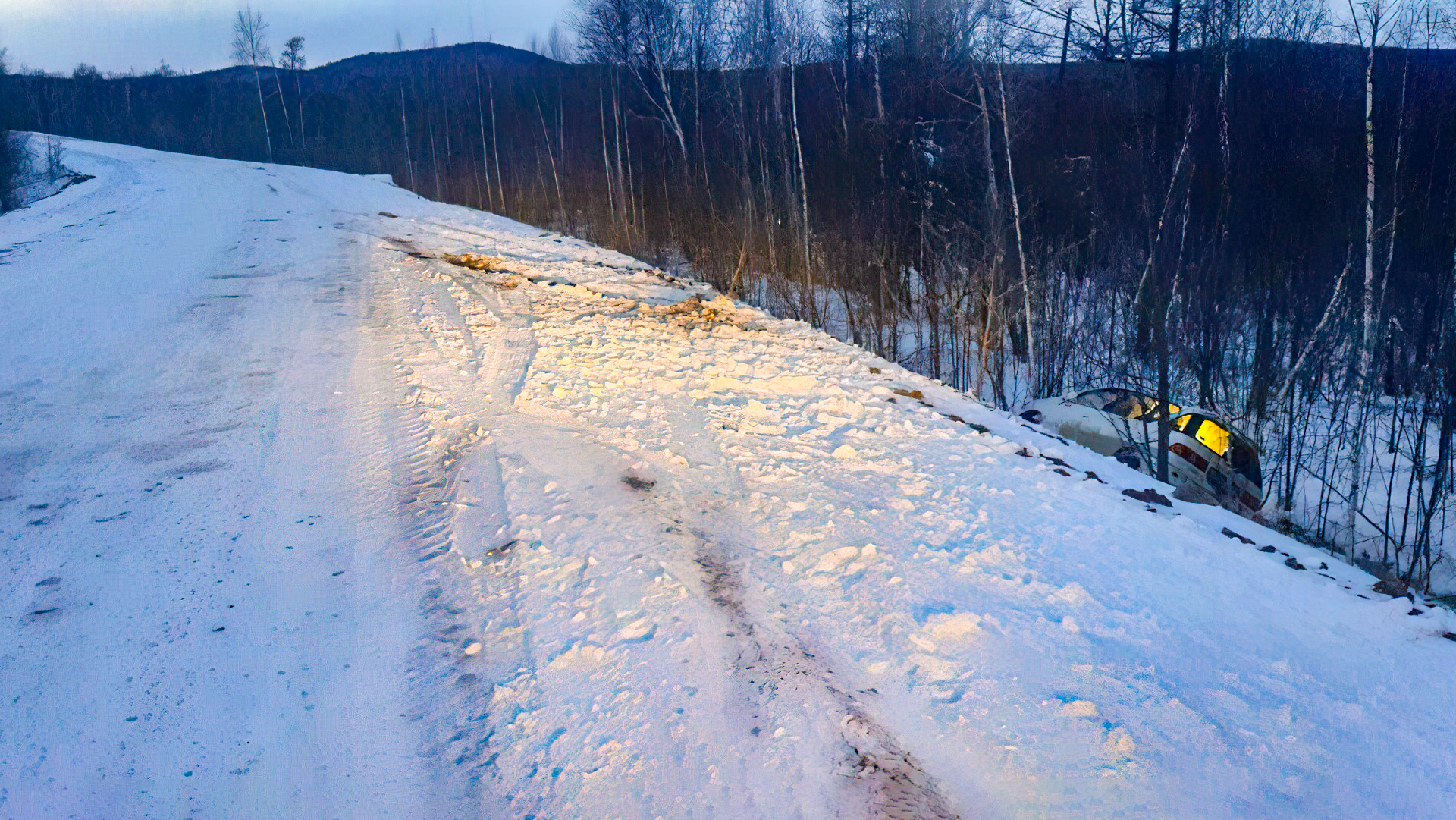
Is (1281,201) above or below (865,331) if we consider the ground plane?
above

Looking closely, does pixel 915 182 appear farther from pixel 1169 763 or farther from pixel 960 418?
pixel 1169 763

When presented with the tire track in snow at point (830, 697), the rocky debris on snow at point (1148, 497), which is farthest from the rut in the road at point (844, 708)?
the rocky debris on snow at point (1148, 497)

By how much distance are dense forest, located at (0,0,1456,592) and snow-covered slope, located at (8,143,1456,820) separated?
5537 millimetres

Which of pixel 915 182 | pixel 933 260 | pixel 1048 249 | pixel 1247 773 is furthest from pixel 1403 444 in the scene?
pixel 1247 773

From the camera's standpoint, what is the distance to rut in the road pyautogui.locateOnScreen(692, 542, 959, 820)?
2.94 m

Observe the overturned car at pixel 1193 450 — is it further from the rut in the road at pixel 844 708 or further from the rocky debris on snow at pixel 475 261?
the rocky debris on snow at pixel 475 261

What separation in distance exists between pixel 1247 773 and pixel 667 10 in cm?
2773

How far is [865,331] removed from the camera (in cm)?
1648

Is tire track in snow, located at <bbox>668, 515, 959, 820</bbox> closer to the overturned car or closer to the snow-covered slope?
the snow-covered slope

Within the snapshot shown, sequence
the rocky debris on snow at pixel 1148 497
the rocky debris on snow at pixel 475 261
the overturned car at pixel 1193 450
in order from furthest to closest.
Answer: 1. the rocky debris on snow at pixel 475 261
2. the overturned car at pixel 1193 450
3. the rocky debris on snow at pixel 1148 497

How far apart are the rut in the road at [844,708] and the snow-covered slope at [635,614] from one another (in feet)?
0.06

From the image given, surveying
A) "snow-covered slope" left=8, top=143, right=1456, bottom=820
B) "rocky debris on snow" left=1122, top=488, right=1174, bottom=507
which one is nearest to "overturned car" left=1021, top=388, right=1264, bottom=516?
"rocky debris on snow" left=1122, top=488, right=1174, bottom=507

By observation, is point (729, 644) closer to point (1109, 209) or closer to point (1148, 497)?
point (1148, 497)

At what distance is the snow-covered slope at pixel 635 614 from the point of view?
300cm
